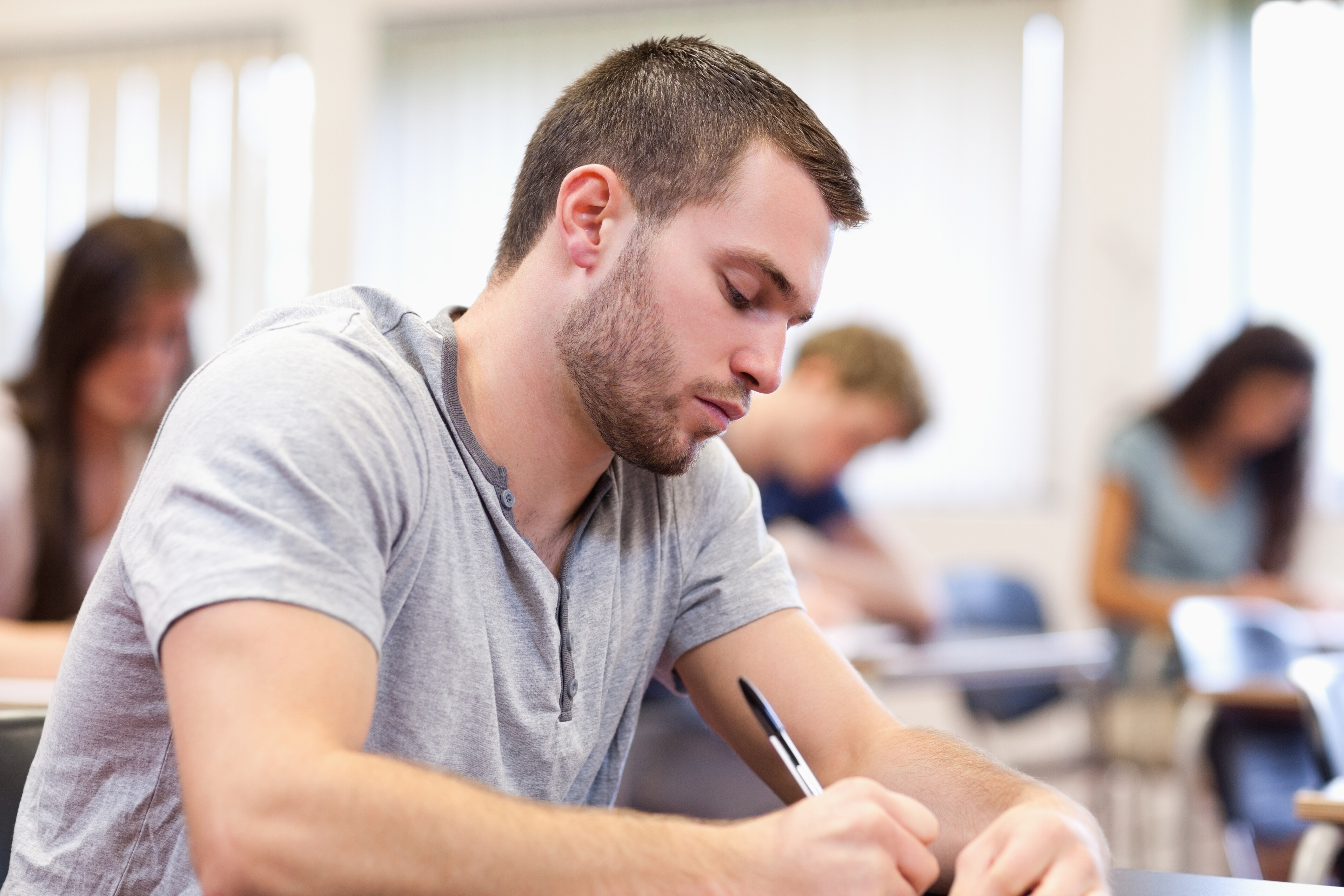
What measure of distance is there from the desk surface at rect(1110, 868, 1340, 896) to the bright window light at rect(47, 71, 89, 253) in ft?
16.1

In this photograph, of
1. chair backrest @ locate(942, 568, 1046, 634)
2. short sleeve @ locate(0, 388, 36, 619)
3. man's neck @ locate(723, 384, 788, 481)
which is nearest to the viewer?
short sleeve @ locate(0, 388, 36, 619)

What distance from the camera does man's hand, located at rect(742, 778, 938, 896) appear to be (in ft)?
2.41

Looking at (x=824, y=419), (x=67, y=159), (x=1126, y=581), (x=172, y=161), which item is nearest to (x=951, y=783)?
(x=824, y=419)

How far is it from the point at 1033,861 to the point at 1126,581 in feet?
8.36

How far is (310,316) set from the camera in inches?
36.4

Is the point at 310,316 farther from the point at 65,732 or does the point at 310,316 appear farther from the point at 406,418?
the point at 65,732

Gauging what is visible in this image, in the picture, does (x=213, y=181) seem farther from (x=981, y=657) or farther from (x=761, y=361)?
(x=761, y=361)

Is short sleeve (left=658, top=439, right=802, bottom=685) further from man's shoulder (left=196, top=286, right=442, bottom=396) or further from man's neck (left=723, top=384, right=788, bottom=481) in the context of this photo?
man's neck (left=723, top=384, right=788, bottom=481)

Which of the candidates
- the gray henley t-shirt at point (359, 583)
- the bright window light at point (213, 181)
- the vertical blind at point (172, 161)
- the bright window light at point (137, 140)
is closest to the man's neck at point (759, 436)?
the gray henley t-shirt at point (359, 583)

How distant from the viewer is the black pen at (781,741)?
0.97m

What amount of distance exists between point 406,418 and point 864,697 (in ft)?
1.57

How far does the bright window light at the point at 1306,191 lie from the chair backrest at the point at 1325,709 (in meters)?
2.28

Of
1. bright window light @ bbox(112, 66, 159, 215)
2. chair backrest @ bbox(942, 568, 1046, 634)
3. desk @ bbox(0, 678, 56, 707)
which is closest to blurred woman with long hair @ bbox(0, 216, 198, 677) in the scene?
desk @ bbox(0, 678, 56, 707)

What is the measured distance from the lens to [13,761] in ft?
3.17
